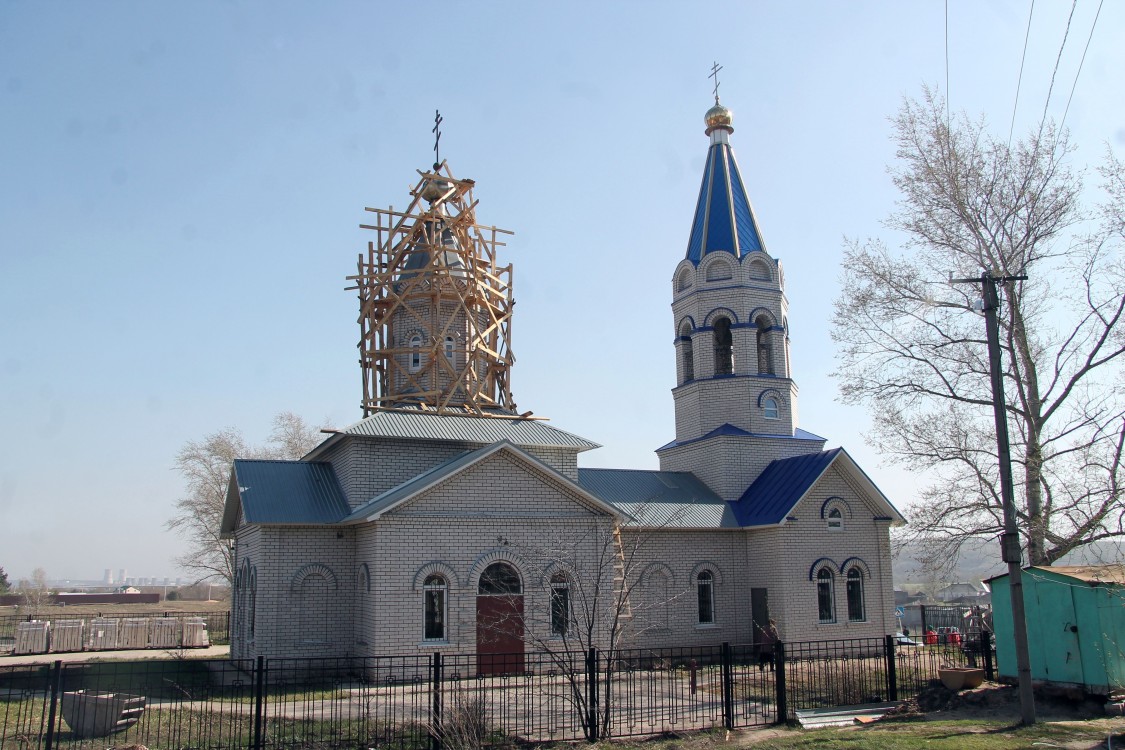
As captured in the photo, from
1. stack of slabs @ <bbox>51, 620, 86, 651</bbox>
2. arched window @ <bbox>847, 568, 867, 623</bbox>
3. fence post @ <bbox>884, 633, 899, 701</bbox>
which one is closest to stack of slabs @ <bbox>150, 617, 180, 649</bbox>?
stack of slabs @ <bbox>51, 620, 86, 651</bbox>

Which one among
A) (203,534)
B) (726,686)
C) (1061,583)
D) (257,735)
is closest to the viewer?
(257,735)

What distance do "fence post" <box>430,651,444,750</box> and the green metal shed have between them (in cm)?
830

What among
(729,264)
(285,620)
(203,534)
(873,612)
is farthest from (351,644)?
(203,534)

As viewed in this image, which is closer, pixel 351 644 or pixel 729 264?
pixel 351 644

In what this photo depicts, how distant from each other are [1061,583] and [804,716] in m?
4.40

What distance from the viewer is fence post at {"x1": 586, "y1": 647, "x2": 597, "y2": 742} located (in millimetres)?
10477

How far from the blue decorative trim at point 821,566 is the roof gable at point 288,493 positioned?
10.1 m

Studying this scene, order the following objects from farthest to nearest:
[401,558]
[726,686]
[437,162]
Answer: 1. [437,162]
2. [401,558]
3. [726,686]

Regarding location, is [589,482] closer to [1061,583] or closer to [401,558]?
[401,558]

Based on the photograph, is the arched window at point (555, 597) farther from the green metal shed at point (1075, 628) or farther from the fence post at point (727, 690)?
the green metal shed at point (1075, 628)

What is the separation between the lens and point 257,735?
379 inches

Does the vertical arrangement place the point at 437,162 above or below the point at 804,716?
above

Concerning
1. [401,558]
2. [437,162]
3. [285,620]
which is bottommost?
[285,620]

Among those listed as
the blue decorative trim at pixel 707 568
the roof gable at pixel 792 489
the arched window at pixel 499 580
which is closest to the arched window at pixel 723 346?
the roof gable at pixel 792 489
